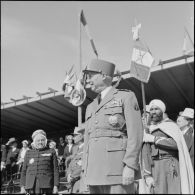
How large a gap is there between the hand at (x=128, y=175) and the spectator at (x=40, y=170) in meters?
3.99

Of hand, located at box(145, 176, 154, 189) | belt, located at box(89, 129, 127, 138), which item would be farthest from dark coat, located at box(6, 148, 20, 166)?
belt, located at box(89, 129, 127, 138)

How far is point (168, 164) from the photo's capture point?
219 inches

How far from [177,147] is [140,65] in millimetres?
4213

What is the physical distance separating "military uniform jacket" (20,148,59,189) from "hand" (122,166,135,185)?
13.2 feet

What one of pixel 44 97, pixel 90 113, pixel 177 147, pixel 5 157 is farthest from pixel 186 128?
pixel 44 97

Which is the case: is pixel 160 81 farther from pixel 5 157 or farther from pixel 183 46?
pixel 5 157

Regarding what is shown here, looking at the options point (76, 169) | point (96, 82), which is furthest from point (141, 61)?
point (96, 82)

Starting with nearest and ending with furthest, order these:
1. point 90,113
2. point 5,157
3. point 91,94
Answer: point 90,113 < point 5,157 < point 91,94

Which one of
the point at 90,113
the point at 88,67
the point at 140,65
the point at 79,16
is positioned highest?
the point at 79,16

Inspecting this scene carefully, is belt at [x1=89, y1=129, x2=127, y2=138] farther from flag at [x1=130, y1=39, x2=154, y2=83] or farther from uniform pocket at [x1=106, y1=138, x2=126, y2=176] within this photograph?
flag at [x1=130, y1=39, x2=154, y2=83]

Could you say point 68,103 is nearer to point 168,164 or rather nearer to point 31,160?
point 31,160

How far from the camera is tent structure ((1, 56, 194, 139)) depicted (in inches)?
510

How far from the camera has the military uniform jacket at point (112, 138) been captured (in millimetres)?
3496

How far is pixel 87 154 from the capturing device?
3803mm
